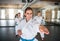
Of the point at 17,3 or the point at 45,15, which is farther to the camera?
the point at 45,15

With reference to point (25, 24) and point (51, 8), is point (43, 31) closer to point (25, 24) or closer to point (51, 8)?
point (25, 24)

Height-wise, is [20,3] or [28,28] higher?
[20,3]

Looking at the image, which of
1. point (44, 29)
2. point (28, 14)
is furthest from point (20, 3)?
point (44, 29)

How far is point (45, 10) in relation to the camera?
1822cm

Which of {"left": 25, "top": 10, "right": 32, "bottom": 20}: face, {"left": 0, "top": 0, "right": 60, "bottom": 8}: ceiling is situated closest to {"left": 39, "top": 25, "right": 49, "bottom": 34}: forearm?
{"left": 25, "top": 10, "right": 32, "bottom": 20}: face

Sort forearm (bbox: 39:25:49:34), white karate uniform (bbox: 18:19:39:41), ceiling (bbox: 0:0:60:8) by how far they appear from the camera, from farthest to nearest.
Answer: ceiling (bbox: 0:0:60:8), white karate uniform (bbox: 18:19:39:41), forearm (bbox: 39:25:49:34)

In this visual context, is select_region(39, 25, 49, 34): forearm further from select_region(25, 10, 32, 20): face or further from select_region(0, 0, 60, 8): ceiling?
select_region(0, 0, 60, 8): ceiling

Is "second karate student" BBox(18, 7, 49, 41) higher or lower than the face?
lower

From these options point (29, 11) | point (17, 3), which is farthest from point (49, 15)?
point (29, 11)

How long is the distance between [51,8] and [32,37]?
16.9 m

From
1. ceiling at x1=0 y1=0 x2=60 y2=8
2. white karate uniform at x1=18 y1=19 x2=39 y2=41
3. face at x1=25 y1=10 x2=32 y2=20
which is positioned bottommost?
white karate uniform at x1=18 y1=19 x2=39 y2=41

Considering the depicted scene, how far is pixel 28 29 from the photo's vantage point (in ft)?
6.57

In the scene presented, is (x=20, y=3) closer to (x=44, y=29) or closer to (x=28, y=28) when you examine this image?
(x=28, y=28)

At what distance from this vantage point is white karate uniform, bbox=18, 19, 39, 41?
1.99m
